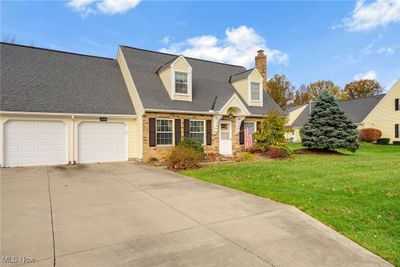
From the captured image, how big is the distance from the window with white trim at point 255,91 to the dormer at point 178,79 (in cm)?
516

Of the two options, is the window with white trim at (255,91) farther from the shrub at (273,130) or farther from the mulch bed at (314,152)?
the mulch bed at (314,152)

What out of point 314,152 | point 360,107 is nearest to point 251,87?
point 314,152

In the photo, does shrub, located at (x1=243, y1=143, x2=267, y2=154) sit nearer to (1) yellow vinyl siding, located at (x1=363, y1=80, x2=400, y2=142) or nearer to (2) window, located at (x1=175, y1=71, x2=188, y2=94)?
(2) window, located at (x1=175, y1=71, x2=188, y2=94)

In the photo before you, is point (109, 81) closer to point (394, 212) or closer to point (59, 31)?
point (59, 31)

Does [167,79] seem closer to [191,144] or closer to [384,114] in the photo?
[191,144]

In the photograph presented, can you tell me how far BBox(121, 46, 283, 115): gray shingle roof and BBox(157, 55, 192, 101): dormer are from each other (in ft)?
1.16

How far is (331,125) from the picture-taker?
1734cm

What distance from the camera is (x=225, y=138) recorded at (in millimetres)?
17062

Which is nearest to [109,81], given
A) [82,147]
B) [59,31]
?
[82,147]

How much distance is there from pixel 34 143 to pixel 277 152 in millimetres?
12990

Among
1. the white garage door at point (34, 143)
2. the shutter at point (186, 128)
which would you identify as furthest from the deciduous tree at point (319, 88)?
the white garage door at point (34, 143)

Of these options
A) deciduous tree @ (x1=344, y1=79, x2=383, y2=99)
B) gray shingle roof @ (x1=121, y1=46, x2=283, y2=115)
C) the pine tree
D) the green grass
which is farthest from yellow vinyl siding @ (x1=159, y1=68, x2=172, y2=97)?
deciduous tree @ (x1=344, y1=79, x2=383, y2=99)

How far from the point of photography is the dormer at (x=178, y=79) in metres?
15.5

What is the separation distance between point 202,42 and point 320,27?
40.3ft
